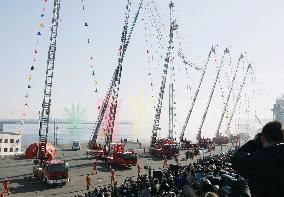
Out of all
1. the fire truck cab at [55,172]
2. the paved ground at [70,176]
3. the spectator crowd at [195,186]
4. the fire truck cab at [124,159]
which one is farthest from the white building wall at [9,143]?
the spectator crowd at [195,186]

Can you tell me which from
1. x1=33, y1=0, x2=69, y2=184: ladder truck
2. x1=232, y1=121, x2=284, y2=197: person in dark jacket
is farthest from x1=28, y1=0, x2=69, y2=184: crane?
x1=232, y1=121, x2=284, y2=197: person in dark jacket

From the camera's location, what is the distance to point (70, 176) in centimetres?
4022

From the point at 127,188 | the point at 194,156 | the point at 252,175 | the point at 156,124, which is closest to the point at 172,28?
the point at 156,124

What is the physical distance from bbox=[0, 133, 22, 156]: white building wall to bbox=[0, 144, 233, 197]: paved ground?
101ft

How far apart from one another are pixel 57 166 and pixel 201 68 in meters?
92.8

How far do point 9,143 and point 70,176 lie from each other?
5078 centimetres

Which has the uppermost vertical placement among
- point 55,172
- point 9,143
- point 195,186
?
point 9,143

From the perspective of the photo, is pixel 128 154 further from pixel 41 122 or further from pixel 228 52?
pixel 228 52

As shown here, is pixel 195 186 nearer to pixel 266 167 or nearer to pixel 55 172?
pixel 266 167

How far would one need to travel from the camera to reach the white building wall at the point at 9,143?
8394 centimetres

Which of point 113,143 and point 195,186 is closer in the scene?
point 195,186

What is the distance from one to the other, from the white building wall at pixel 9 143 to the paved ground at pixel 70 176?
101 ft

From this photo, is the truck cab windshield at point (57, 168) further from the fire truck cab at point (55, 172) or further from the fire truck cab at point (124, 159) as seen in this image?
the fire truck cab at point (124, 159)

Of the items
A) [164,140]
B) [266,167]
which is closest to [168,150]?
[164,140]
